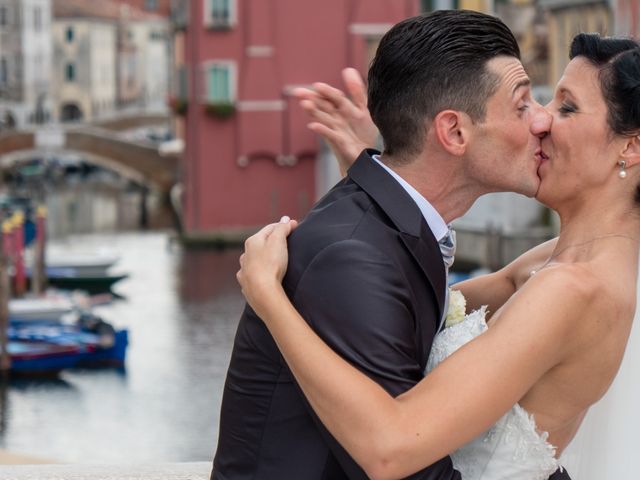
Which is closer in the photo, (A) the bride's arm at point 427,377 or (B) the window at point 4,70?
(A) the bride's arm at point 427,377

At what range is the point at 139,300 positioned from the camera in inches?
999

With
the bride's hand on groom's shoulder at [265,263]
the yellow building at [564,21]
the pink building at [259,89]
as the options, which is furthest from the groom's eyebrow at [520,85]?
the pink building at [259,89]

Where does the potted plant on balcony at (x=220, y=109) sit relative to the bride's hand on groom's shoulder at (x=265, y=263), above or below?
below

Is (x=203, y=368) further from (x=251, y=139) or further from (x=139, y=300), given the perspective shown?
(x=251, y=139)

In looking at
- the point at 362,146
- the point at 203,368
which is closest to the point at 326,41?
the point at 203,368

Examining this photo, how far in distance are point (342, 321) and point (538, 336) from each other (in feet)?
0.89

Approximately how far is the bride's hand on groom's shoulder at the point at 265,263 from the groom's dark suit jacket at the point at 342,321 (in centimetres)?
2

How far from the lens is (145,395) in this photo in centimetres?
1744

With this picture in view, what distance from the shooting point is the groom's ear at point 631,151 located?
2.11 metres

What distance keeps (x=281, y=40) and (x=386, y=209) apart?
28.9 m

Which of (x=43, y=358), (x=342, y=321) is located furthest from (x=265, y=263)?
(x=43, y=358)

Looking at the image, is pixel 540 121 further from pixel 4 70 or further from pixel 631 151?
pixel 4 70

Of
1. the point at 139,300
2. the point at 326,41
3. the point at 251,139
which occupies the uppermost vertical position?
the point at 326,41

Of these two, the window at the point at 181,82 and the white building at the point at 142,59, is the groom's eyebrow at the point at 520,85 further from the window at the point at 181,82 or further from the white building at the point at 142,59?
the white building at the point at 142,59
